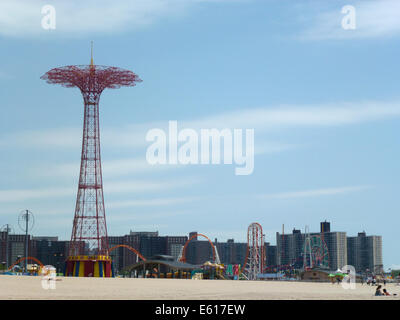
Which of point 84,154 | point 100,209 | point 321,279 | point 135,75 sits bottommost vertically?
point 321,279

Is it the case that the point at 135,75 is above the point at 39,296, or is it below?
above

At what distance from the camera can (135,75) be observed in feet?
258

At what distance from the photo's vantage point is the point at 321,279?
87562 mm
